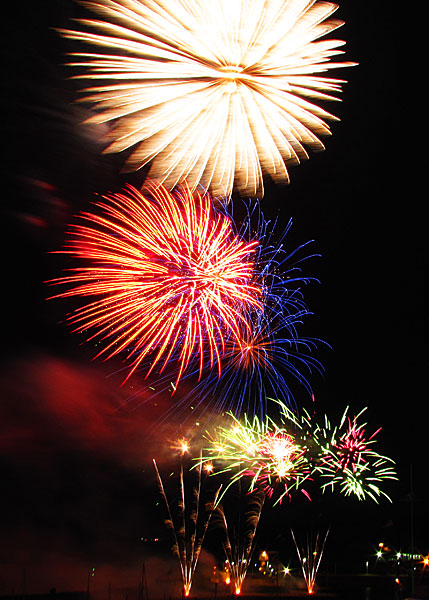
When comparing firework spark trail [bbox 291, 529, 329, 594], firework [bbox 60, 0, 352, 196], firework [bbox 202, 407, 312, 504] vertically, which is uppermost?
firework [bbox 60, 0, 352, 196]

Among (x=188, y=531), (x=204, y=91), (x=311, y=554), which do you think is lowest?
(x=311, y=554)

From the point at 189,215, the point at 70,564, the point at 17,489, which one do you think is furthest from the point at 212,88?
the point at 70,564

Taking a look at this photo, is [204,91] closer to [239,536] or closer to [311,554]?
[239,536]

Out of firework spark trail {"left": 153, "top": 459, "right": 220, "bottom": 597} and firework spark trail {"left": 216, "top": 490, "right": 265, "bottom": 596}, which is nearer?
firework spark trail {"left": 153, "top": 459, "right": 220, "bottom": 597}

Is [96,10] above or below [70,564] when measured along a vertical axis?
above

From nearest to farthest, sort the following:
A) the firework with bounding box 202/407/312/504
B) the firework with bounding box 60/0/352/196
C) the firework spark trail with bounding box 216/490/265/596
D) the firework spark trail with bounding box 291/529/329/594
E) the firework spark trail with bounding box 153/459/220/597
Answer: the firework with bounding box 60/0/352/196 < the firework with bounding box 202/407/312/504 < the firework spark trail with bounding box 153/459/220/597 < the firework spark trail with bounding box 216/490/265/596 < the firework spark trail with bounding box 291/529/329/594

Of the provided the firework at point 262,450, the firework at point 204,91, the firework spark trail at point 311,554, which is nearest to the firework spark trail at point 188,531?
the firework spark trail at point 311,554

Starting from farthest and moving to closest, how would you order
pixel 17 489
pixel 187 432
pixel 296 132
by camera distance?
pixel 17 489 < pixel 187 432 < pixel 296 132

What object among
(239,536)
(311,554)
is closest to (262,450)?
(239,536)

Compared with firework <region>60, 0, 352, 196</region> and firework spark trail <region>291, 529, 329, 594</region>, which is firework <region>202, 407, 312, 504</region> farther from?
firework spark trail <region>291, 529, 329, 594</region>

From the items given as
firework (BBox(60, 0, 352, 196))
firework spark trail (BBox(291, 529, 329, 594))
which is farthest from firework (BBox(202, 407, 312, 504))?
firework spark trail (BBox(291, 529, 329, 594))

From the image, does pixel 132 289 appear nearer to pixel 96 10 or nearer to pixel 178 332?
pixel 178 332
